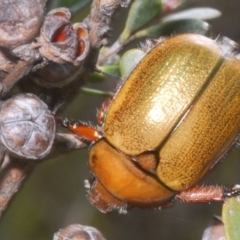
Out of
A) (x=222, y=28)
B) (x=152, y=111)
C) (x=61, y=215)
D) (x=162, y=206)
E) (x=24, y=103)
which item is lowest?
(x=61, y=215)

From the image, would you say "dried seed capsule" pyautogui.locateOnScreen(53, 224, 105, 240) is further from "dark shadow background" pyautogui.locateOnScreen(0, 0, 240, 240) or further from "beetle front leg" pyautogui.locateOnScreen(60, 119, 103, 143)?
"dark shadow background" pyautogui.locateOnScreen(0, 0, 240, 240)

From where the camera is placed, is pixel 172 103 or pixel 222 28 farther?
pixel 222 28

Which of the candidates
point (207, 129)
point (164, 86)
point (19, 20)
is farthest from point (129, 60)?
point (19, 20)

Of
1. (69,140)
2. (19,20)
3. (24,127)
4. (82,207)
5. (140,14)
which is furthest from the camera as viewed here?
(82,207)

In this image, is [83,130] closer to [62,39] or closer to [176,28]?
[176,28]

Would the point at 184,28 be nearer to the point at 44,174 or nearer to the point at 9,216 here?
the point at 9,216

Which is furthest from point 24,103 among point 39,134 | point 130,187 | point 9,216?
point 9,216
